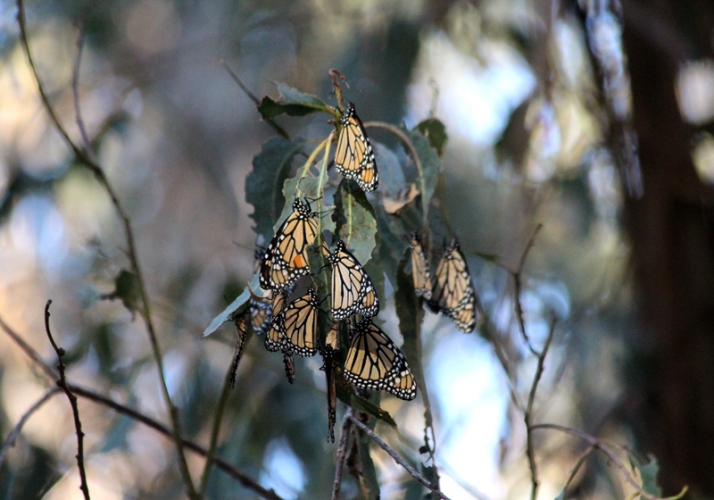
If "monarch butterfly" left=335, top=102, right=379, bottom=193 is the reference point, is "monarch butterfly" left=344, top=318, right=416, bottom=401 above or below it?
below

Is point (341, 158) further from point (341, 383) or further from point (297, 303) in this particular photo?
point (341, 383)

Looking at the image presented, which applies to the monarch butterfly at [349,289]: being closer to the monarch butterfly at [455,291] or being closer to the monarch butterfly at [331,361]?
the monarch butterfly at [331,361]

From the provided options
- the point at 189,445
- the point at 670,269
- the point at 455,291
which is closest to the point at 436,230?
the point at 455,291

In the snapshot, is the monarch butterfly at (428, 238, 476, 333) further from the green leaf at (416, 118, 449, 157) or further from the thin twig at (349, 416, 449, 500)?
the thin twig at (349, 416, 449, 500)

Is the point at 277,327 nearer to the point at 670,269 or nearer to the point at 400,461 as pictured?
the point at 400,461

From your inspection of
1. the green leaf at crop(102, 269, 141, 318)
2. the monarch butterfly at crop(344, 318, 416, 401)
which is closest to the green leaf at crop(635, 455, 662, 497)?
the monarch butterfly at crop(344, 318, 416, 401)

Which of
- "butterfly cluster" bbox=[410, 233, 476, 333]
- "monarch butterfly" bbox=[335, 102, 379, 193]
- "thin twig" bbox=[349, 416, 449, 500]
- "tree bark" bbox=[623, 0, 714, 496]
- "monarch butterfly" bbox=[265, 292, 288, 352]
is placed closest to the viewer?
"thin twig" bbox=[349, 416, 449, 500]

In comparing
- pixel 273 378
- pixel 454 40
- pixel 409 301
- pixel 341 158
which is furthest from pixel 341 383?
pixel 454 40
